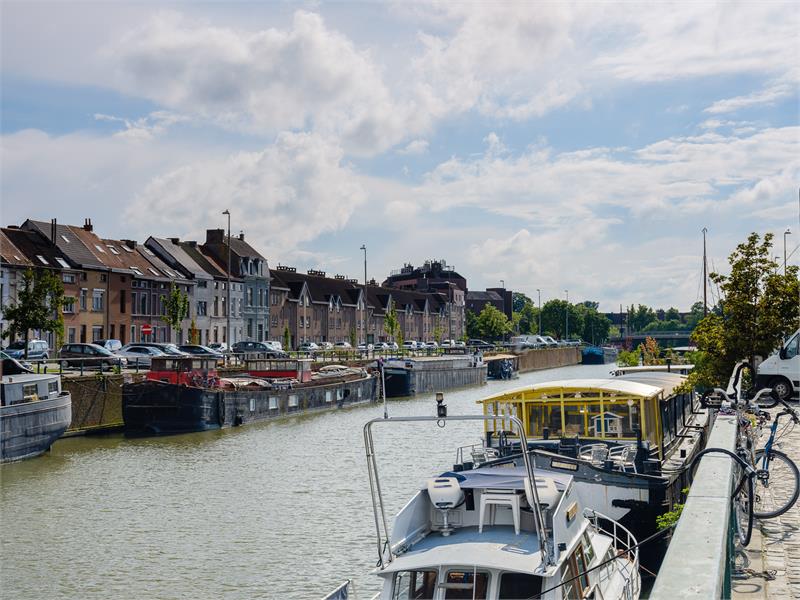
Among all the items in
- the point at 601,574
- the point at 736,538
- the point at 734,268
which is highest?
the point at 734,268

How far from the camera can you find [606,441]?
62.4 feet

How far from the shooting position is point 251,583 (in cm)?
1717

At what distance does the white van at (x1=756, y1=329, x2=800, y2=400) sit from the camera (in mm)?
22516

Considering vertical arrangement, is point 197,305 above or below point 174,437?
above

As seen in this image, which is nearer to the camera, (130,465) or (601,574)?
(601,574)

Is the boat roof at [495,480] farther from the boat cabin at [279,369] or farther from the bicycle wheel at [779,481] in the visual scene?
the boat cabin at [279,369]

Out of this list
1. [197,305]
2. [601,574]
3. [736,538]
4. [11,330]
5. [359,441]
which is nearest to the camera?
[736,538]

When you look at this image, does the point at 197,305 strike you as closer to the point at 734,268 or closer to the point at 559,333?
the point at 734,268

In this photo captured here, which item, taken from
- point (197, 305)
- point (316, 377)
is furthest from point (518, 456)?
point (197, 305)

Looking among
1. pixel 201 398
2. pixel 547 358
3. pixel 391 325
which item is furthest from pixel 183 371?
pixel 547 358

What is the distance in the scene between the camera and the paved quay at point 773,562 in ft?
27.5

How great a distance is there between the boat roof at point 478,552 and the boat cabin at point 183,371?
33.9 metres

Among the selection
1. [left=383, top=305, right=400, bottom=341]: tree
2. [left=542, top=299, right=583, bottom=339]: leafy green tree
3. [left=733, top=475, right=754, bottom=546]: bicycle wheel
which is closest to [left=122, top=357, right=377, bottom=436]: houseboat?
[left=733, top=475, right=754, bottom=546]: bicycle wheel

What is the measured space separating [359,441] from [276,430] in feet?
19.1
